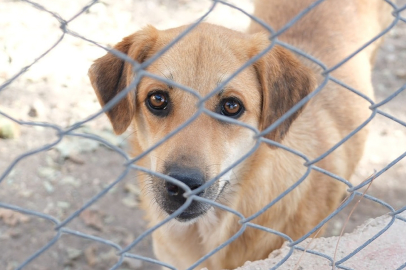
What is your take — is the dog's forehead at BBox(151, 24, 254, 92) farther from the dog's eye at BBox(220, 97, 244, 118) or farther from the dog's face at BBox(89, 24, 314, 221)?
the dog's eye at BBox(220, 97, 244, 118)

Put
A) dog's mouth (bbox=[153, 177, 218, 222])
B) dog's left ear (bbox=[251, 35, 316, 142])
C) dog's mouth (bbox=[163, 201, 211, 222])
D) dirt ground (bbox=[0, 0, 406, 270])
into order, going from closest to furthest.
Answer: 1. dog's mouth (bbox=[153, 177, 218, 222])
2. dog's mouth (bbox=[163, 201, 211, 222])
3. dog's left ear (bbox=[251, 35, 316, 142])
4. dirt ground (bbox=[0, 0, 406, 270])

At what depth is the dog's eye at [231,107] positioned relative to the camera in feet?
7.83

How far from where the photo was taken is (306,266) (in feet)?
6.95

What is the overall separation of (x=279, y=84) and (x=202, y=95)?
1.62 ft

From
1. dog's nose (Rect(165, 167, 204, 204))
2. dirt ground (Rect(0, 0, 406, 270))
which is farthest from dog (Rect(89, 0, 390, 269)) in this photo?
dirt ground (Rect(0, 0, 406, 270))

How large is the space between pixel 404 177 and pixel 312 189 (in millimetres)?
1902

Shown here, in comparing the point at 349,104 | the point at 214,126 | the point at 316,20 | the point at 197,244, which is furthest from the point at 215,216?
the point at 316,20

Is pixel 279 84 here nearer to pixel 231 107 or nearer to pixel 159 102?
pixel 231 107

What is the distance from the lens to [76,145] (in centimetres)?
419

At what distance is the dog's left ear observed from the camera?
2496mm

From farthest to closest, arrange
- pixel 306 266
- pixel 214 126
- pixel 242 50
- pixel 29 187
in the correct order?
pixel 29 187 → pixel 242 50 → pixel 214 126 → pixel 306 266

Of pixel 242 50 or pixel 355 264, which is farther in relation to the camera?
pixel 242 50

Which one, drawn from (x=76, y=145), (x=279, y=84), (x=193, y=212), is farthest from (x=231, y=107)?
(x=76, y=145)

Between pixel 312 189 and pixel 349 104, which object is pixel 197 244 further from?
pixel 349 104
